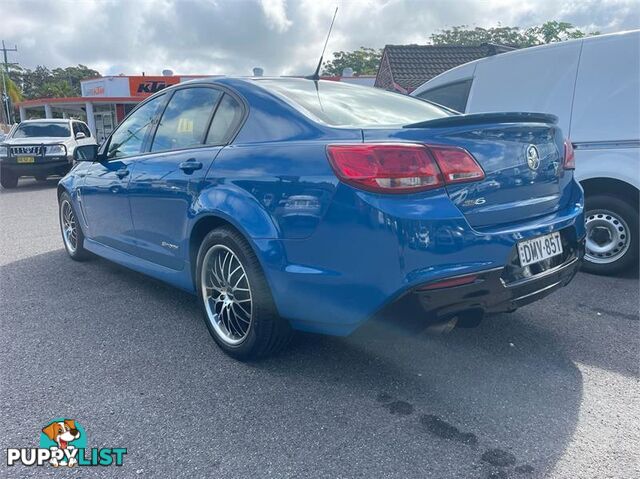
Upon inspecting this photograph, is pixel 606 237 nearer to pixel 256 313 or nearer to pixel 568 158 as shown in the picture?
pixel 568 158

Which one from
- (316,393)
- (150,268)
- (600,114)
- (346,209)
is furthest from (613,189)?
(150,268)

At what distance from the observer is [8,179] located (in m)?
12.6

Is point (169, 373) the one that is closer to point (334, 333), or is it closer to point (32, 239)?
point (334, 333)

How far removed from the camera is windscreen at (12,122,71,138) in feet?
43.0

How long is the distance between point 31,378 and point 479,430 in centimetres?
235

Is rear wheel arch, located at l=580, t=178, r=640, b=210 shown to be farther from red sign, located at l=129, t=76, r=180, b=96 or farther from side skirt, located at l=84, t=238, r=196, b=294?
red sign, located at l=129, t=76, r=180, b=96

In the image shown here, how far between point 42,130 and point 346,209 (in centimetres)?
1350

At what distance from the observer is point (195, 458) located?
6.95ft

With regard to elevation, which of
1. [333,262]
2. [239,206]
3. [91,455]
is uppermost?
[239,206]

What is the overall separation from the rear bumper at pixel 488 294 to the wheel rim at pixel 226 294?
40.6 inches

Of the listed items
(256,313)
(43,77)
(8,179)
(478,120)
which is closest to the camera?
(478,120)

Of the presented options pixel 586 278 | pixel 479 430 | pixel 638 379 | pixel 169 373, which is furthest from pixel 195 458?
pixel 586 278

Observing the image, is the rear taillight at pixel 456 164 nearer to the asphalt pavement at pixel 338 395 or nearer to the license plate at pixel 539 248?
the license plate at pixel 539 248

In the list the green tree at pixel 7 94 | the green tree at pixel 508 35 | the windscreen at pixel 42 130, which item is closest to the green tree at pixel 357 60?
the green tree at pixel 508 35
